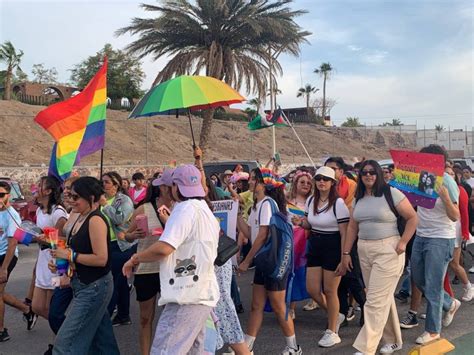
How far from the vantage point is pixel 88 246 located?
3.91 m

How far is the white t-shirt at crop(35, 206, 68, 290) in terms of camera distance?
505 centimetres

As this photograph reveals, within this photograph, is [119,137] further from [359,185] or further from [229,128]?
[359,185]

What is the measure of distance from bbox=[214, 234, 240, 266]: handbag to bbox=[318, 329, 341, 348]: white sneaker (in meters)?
1.92

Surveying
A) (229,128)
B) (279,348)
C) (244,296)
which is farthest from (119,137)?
(279,348)

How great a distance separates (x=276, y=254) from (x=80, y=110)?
295 centimetres

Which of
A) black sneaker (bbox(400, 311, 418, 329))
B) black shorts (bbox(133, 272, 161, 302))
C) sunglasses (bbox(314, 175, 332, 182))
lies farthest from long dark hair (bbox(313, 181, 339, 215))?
black shorts (bbox(133, 272, 161, 302))

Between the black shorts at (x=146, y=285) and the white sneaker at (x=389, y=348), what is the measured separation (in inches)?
89.4

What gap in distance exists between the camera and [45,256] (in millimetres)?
5191

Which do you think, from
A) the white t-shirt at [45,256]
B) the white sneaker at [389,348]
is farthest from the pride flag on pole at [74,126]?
the white sneaker at [389,348]

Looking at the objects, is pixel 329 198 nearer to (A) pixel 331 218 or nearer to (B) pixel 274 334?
(A) pixel 331 218

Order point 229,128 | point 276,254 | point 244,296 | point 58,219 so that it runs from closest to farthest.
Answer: point 276,254 → point 58,219 → point 244,296 → point 229,128

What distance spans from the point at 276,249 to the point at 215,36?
1469cm

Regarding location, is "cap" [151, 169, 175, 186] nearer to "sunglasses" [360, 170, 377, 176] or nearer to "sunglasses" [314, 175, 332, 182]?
"sunglasses" [314, 175, 332, 182]

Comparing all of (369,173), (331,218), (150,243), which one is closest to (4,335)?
(150,243)
